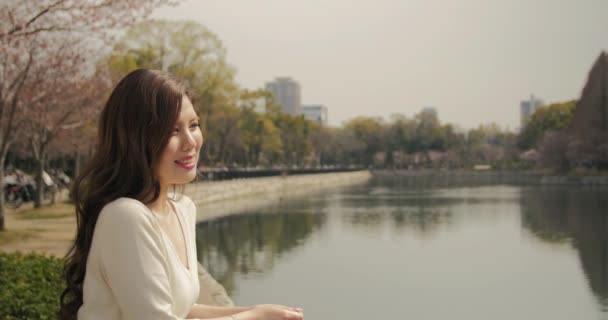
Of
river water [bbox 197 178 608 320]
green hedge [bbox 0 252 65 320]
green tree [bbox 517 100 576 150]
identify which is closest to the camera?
green hedge [bbox 0 252 65 320]

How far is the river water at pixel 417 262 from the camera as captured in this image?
35.8 feet

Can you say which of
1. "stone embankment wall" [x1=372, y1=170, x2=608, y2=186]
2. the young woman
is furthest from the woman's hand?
"stone embankment wall" [x1=372, y1=170, x2=608, y2=186]

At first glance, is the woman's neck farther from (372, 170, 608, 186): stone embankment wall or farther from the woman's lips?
(372, 170, 608, 186): stone embankment wall

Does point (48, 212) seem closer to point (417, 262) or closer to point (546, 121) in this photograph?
point (417, 262)

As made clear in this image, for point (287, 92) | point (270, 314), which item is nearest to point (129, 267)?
point (270, 314)

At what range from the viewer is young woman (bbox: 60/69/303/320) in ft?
5.23

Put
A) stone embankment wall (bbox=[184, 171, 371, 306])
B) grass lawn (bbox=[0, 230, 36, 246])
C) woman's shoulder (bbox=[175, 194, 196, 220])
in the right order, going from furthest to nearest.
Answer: stone embankment wall (bbox=[184, 171, 371, 306]) < grass lawn (bbox=[0, 230, 36, 246]) < woman's shoulder (bbox=[175, 194, 196, 220])

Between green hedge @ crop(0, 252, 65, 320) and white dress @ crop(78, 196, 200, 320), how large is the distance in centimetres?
335

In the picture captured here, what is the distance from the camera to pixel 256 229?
21156mm

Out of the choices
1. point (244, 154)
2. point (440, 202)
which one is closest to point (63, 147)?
point (440, 202)

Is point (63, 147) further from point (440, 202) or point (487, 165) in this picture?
point (487, 165)

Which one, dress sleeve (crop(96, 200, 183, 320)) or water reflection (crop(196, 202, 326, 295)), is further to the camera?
water reflection (crop(196, 202, 326, 295))

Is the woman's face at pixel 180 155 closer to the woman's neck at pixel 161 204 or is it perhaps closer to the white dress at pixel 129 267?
the woman's neck at pixel 161 204

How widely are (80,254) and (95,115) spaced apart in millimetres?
19165
